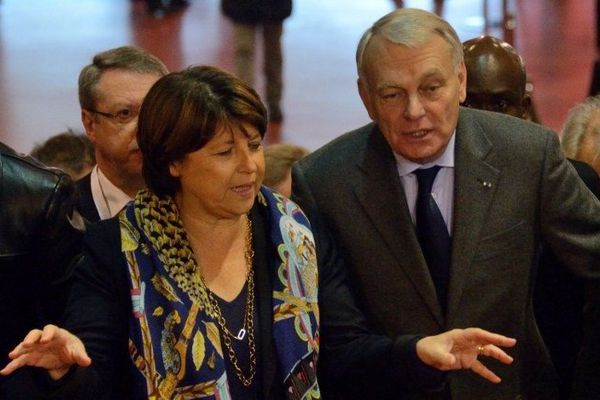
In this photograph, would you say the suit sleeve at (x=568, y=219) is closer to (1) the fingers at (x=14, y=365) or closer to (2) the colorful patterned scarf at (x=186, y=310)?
(2) the colorful patterned scarf at (x=186, y=310)

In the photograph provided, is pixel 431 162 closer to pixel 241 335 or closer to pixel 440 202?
pixel 440 202

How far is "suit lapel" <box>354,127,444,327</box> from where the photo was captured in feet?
11.0

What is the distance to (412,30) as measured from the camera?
10.9ft

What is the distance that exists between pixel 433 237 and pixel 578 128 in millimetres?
996

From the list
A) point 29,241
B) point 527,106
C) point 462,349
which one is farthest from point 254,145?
point 527,106

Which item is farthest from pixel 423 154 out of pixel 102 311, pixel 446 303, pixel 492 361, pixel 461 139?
pixel 102 311

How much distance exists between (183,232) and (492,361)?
0.92 m

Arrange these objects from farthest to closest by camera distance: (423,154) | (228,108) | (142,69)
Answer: (142,69), (423,154), (228,108)

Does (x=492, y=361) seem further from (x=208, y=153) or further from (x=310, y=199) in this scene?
(x=208, y=153)

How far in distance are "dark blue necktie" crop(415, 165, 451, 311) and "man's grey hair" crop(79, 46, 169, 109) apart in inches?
40.1

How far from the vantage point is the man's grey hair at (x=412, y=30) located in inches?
131

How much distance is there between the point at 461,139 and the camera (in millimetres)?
3434

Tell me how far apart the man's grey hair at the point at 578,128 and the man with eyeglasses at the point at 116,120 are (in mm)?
1298

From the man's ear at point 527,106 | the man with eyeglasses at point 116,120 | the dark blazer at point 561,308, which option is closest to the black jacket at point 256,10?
the man's ear at point 527,106
